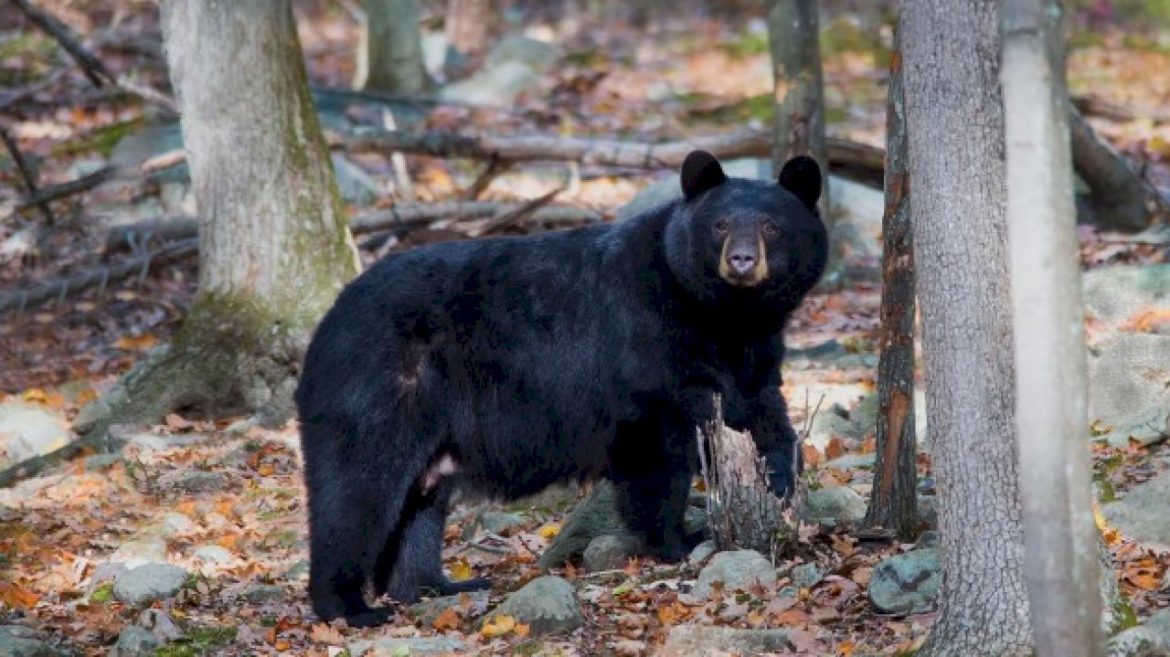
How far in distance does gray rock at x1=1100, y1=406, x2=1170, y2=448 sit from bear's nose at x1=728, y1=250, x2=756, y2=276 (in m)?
2.15

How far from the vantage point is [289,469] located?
29.1ft

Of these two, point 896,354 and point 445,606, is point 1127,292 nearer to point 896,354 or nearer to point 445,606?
point 896,354

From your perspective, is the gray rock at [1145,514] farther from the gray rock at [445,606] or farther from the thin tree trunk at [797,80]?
the thin tree trunk at [797,80]

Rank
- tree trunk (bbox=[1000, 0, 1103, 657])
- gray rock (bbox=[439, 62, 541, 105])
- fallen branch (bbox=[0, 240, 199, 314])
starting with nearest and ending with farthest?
tree trunk (bbox=[1000, 0, 1103, 657]) < fallen branch (bbox=[0, 240, 199, 314]) < gray rock (bbox=[439, 62, 541, 105])

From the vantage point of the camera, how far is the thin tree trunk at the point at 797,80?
33.5ft

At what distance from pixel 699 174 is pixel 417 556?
2.04 metres

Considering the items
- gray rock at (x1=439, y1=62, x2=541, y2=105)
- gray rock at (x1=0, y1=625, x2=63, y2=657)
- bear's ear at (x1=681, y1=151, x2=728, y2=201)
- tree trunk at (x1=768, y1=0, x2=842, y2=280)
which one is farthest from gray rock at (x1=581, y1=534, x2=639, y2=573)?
gray rock at (x1=439, y1=62, x2=541, y2=105)

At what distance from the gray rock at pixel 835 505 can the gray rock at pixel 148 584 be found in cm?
271

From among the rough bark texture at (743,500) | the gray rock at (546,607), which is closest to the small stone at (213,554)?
the gray rock at (546,607)

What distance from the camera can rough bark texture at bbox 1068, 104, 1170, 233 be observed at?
40.2 ft

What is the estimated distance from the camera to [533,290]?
6902 millimetres

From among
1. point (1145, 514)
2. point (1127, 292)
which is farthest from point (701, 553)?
point (1127, 292)

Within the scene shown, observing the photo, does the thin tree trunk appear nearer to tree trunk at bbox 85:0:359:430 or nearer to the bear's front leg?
tree trunk at bbox 85:0:359:430

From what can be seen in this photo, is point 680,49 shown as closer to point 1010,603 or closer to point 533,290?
point 533,290
